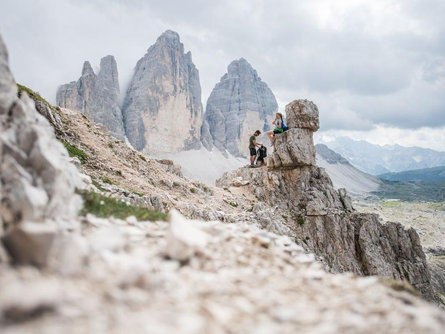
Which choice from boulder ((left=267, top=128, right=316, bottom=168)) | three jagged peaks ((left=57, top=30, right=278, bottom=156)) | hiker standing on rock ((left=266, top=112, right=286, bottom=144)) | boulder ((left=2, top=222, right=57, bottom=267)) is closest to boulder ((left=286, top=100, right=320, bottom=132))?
boulder ((left=267, top=128, right=316, bottom=168))

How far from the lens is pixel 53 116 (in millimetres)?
25406

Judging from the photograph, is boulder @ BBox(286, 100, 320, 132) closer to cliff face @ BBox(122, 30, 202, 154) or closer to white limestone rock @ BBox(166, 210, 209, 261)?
white limestone rock @ BBox(166, 210, 209, 261)

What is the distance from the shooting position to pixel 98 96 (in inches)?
6299

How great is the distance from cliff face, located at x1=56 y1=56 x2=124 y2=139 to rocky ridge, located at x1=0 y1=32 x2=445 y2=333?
15749cm

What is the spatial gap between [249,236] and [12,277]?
6.06m

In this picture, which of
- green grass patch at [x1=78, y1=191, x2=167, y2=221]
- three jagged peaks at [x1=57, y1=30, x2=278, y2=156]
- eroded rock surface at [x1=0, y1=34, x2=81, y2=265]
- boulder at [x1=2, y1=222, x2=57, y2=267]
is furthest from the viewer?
three jagged peaks at [x1=57, y1=30, x2=278, y2=156]

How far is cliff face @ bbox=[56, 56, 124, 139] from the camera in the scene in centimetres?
15350

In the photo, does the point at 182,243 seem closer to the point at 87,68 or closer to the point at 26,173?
the point at 26,173

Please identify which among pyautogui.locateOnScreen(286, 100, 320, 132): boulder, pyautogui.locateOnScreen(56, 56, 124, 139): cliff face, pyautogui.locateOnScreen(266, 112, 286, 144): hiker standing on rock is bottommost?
pyautogui.locateOnScreen(266, 112, 286, 144): hiker standing on rock

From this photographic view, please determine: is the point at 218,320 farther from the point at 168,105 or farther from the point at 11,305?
the point at 168,105

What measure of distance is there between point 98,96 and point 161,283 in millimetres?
173054

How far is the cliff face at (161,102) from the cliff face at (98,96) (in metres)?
10.1

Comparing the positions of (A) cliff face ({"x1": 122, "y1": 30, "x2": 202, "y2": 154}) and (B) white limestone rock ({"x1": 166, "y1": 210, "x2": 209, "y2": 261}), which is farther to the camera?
(A) cliff face ({"x1": 122, "y1": 30, "x2": 202, "y2": 154})

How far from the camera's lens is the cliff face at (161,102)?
174 metres
